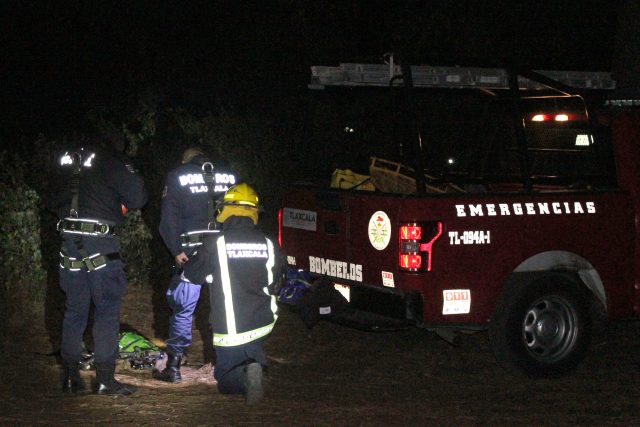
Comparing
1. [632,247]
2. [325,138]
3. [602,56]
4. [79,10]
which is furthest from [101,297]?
[602,56]

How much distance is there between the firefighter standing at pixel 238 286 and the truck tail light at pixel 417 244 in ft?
2.97

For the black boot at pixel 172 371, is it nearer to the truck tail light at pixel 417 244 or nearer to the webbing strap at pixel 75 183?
the webbing strap at pixel 75 183

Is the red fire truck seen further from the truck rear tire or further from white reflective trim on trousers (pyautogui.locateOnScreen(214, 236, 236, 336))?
white reflective trim on trousers (pyautogui.locateOnScreen(214, 236, 236, 336))

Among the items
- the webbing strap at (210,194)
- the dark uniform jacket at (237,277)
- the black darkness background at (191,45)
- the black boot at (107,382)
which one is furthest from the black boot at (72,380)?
the black darkness background at (191,45)

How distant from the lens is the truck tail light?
7211 mm

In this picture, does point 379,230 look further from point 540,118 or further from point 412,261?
point 540,118

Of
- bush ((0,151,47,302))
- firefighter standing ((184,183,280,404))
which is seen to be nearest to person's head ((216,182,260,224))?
firefighter standing ((184,183,280,404))

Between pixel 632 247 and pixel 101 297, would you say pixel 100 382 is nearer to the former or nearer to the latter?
pixel 101 297

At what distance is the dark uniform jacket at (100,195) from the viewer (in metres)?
7.30

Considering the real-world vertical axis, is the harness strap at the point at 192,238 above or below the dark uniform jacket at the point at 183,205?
below

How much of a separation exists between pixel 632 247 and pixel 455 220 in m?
1.71

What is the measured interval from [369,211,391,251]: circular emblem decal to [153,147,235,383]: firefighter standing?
4.02 ft

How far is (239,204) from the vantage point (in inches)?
278

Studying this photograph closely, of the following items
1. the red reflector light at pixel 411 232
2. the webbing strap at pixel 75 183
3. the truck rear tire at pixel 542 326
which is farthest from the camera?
the truck rear tire at pixel 542 326
